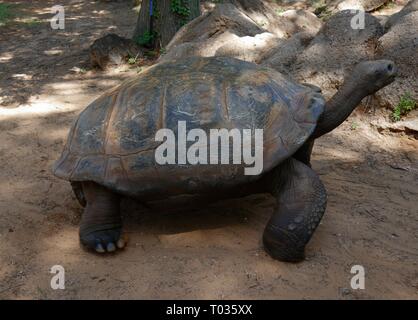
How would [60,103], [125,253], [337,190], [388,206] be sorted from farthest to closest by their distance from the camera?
[60,103] < [337,190] < [388,206] < [125,253]

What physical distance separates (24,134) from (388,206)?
14.6ft

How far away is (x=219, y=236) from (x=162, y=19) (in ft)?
20.6

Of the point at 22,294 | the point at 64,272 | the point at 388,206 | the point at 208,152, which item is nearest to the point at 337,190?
the point at 388,206

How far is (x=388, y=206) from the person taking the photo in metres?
4.45

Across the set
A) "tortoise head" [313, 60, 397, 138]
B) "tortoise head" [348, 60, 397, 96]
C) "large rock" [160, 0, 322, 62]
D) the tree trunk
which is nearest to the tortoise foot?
"tortoise head" [313, 60, 397, 138]

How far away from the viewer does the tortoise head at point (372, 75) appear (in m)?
3.97

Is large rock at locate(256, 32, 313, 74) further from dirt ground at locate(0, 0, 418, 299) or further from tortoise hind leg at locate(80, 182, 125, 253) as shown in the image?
tortoise hind leg at locate(80, 182, 125, 253)

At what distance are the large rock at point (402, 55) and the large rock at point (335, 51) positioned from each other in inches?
8.6

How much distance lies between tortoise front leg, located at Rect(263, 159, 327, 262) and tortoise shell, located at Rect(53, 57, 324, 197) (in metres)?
0.23

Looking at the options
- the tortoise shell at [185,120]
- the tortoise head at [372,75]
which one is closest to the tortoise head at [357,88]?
the tortoise head at [372,75]

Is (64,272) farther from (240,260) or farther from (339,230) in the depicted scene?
(339,230)

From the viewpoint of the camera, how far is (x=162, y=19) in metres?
9.28

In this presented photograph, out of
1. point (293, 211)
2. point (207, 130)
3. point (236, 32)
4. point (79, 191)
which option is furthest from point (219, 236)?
point (236, 32)

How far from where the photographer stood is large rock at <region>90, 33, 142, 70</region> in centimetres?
887
